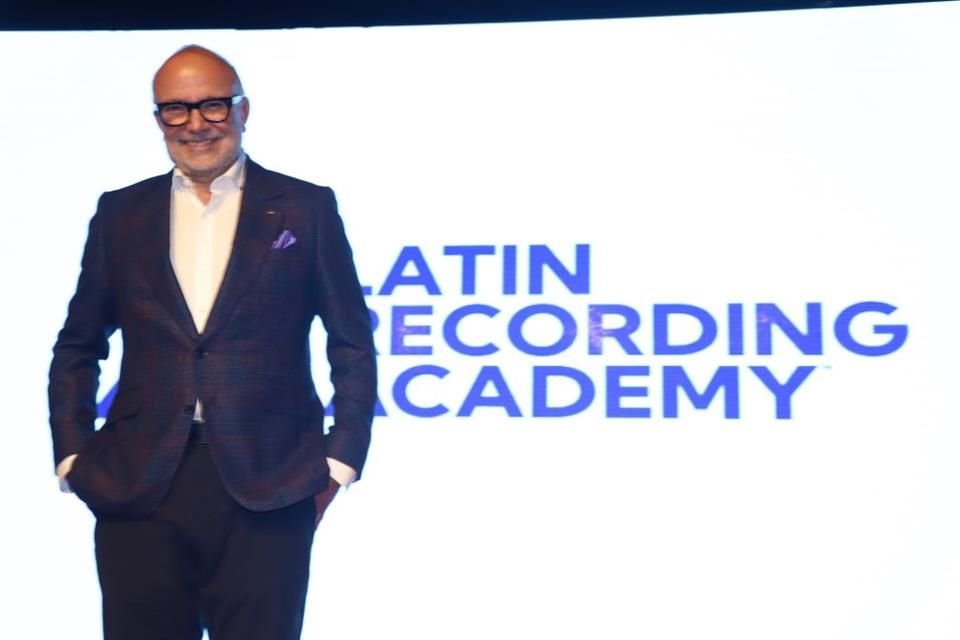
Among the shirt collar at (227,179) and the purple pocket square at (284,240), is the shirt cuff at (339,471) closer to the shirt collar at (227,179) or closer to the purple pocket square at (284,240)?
the purple pocket square at (284,240)

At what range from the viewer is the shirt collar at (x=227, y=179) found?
1.88m

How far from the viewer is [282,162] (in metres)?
3.07

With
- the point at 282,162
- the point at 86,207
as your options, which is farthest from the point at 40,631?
the point at 282,162

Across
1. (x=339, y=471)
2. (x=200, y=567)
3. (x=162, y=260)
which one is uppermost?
(x=162, y=260)

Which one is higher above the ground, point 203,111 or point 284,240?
point 203,111

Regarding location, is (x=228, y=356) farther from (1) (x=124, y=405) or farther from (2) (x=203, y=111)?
(2) (x=203, y=111)

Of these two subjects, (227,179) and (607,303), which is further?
(607,303)

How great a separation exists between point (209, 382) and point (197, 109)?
377 millimetres

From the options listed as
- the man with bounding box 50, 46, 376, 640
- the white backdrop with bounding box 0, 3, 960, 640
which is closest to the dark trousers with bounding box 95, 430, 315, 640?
the man with bounding box 50, 46, 376, 640

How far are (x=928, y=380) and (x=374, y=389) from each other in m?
1.43

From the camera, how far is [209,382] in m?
1.77

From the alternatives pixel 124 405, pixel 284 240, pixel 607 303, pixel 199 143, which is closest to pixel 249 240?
pixel 284 240

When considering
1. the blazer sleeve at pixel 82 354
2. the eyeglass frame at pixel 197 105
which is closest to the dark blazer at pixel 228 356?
the blazer sleeve at pixel 82 354

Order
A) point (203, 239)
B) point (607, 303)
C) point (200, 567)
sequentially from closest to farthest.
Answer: point (200, 567), point (203, 239), point (607, 303)
